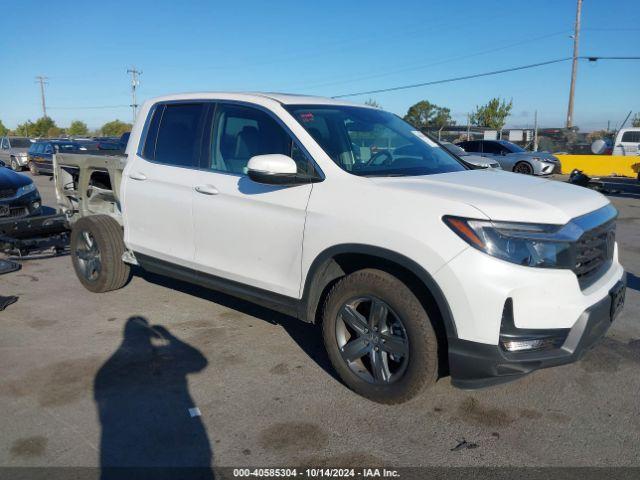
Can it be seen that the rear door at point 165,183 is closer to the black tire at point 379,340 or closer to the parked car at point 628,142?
the black tire at point 379,340

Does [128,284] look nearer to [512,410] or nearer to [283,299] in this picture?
[283,299]

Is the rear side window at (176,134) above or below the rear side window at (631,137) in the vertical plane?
above

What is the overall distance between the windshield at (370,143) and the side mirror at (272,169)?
1.07 ft

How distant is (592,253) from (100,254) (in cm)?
437

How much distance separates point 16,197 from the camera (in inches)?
305

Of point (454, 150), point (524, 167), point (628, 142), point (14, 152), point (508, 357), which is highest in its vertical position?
point (454, 150)

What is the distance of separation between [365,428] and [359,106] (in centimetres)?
268

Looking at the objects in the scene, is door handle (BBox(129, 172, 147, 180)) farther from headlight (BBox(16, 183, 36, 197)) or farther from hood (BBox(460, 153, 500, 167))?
headlight (BBox(16, 183, 36, 197))

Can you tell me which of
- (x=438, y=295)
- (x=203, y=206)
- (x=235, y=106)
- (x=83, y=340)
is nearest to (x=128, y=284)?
(x=83, y=340)

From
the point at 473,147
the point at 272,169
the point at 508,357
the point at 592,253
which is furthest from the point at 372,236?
the point at 473,147

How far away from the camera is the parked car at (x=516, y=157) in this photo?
19.4 m

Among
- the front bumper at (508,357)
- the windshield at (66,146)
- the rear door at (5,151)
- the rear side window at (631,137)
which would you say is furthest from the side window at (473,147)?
the rear door at (5,151)

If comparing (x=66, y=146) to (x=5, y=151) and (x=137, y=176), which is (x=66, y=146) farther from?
(x=137, y=176)

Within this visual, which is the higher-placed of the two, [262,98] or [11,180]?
[262,98]
